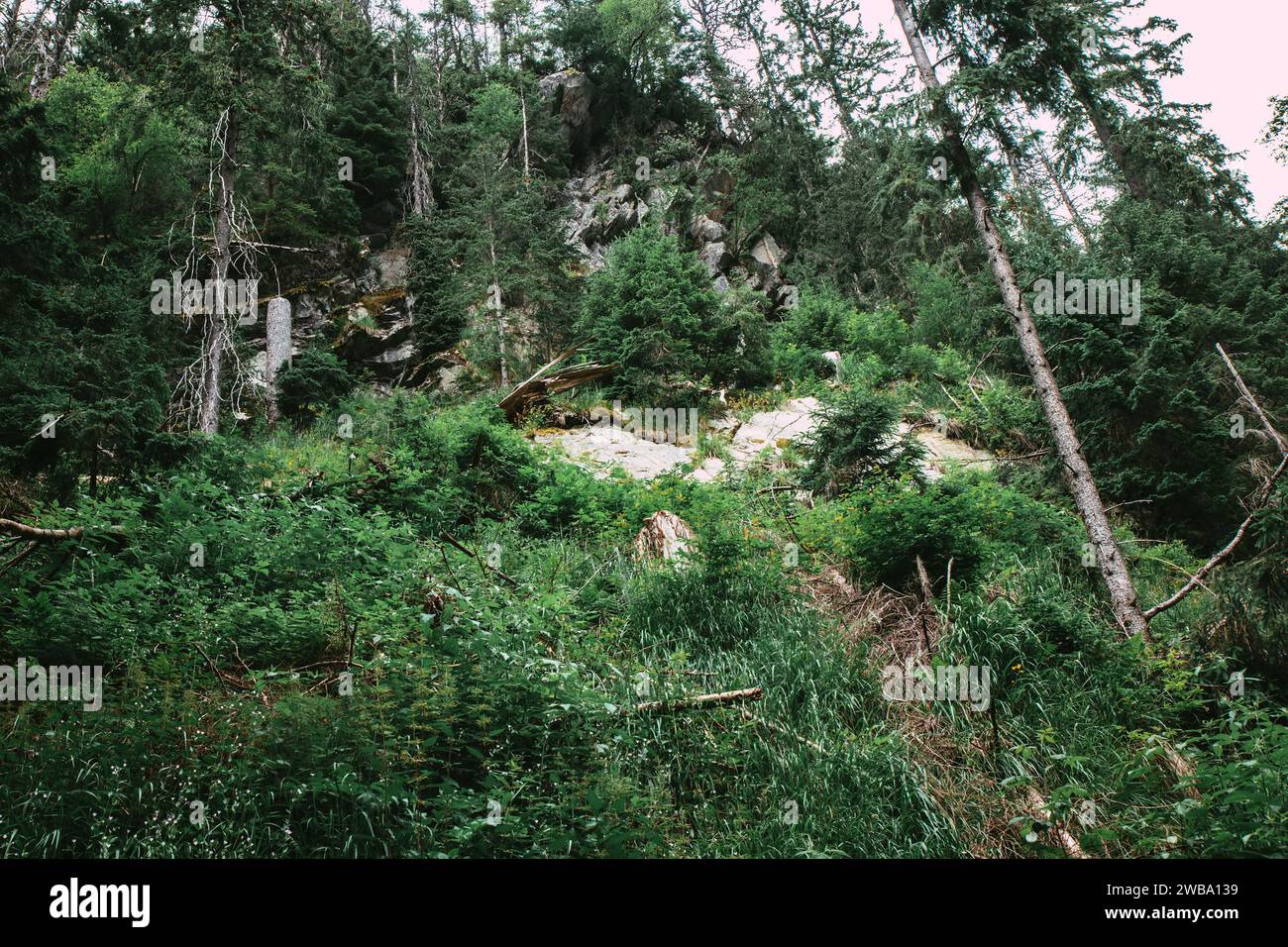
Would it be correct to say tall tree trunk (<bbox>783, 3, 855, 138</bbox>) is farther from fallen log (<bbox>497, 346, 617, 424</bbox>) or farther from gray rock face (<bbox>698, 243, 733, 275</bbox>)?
fallen log (<bbox>497, 346, 617, 424</bbox>)

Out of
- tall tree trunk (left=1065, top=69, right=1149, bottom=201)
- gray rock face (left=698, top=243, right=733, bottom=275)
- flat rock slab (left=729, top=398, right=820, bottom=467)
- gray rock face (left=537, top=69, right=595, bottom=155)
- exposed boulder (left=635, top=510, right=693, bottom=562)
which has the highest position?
gray rock face (left=537, top=69, right=595, bottom=155)

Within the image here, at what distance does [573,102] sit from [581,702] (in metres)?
31.0

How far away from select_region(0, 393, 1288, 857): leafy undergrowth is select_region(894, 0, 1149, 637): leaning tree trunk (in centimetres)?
40

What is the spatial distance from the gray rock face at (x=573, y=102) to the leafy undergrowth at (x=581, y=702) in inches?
1035

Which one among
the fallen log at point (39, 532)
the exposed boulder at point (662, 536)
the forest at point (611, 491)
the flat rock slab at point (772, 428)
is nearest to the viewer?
the forest at point (611, 491)

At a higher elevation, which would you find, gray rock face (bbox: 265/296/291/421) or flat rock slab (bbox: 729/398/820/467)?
gray rock face (bbox: 265/296/291/421)

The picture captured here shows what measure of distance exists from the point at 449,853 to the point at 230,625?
2.78 m

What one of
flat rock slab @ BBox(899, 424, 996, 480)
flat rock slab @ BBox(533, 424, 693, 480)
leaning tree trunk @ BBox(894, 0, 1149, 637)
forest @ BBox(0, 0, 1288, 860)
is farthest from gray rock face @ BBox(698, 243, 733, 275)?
leaning tree trunk @ BBox(894, 0, 1149, 637)

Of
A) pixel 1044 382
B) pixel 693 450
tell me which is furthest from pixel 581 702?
pixel 693 450

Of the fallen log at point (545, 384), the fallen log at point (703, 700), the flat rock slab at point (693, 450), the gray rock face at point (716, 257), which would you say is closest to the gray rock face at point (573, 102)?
the gray rock face at point (716, 257)

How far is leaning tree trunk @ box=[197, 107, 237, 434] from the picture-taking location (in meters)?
11.0

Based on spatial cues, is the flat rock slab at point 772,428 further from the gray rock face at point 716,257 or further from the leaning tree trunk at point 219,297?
the leaning tree trunk at point 219,297

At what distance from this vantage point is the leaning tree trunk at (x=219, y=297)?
36.0 feet
